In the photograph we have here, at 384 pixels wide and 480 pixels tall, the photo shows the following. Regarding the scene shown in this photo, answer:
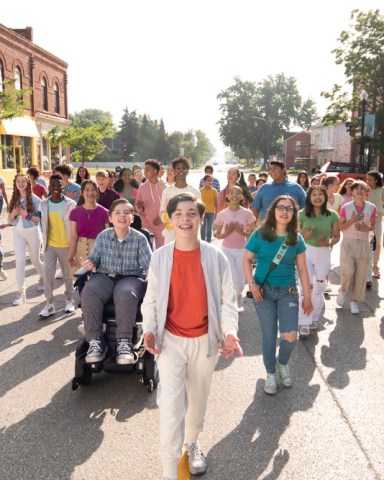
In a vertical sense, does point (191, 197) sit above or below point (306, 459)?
above

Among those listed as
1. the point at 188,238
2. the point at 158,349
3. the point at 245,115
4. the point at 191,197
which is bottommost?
the point at 158,349

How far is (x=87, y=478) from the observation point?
11.1ft

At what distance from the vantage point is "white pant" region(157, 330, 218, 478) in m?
3.14

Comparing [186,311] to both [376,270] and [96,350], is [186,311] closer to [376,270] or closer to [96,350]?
[96,350]

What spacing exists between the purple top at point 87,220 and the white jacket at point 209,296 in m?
3.49

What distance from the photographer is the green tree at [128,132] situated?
100312 millimetres

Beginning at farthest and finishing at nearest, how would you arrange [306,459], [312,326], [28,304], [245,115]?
[245,115] → [28,304] → [312,326] → [306,459]

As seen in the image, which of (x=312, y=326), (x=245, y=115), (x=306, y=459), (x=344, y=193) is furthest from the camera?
(x=245, y=115)

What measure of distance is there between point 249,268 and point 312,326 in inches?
98.1

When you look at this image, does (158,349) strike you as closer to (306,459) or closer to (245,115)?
(306,459)

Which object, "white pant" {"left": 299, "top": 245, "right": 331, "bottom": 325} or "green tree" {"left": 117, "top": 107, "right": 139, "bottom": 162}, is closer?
"white pant" {"left": 299, "top": 245, "right": 331, "bottom": 325}

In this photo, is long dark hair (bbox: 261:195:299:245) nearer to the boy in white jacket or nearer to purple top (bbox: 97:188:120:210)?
the boy in white jacket

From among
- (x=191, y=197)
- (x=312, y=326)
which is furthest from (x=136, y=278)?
(x=312, y=326)

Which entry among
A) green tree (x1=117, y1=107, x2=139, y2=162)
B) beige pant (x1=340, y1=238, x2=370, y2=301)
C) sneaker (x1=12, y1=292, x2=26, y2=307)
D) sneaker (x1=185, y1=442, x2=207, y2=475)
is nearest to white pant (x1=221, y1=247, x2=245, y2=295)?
beige pant (x1=340, y1=238, x2=370, y2=301)
